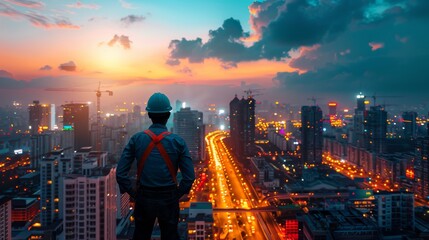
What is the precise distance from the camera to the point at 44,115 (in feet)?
85.8

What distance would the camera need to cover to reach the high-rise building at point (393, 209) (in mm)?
9969

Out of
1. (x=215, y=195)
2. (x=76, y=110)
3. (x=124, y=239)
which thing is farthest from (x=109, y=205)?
(x=76, y=110)

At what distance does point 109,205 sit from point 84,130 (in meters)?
15.6

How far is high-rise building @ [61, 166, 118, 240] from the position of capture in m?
6.94

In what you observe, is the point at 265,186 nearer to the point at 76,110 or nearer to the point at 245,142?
the point at 245,142

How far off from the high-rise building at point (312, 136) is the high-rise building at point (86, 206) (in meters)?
14.3

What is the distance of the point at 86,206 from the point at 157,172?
6.44 meters

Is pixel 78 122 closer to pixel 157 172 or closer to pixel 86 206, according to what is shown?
pixel 86 206

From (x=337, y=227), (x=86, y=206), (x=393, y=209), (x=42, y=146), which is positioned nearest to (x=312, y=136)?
(x=393, y=209)

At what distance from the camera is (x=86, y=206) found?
275 inches

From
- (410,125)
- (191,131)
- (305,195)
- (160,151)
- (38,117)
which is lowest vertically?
(305,195)

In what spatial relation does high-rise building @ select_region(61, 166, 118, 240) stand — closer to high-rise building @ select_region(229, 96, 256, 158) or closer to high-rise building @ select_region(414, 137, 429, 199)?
high-rise building @ select_region(414, 137, 429, 199)

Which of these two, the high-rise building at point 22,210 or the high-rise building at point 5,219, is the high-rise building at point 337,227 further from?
the high-rise building at point 22,210

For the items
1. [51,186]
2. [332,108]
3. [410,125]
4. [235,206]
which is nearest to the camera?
[51,186]
